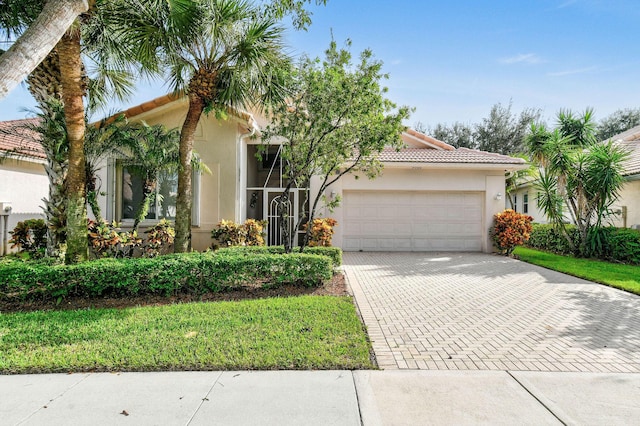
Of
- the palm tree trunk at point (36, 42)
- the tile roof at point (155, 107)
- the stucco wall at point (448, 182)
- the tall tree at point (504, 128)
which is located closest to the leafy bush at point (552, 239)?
the stucco wall at point (448, 182)

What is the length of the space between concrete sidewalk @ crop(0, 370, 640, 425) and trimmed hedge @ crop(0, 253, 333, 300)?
291 cm

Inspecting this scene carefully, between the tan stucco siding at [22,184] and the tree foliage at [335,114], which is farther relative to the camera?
the tan stucco siding at [22,184]

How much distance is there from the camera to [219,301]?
21.1ft

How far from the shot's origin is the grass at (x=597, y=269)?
8099 mm

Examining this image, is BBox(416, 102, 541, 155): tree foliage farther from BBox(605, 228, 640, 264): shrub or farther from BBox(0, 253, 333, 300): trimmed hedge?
BBox(0, 253, 333, 300): trimmed hedge

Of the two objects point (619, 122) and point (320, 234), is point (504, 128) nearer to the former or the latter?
point (619, 122)

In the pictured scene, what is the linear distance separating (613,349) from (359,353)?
3354 mm

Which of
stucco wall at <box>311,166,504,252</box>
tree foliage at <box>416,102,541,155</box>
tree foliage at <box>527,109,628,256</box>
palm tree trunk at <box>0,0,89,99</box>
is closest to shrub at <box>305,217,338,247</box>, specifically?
stucco wall at <box>311,166,504,252</box>

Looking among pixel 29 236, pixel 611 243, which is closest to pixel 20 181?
pixel 29 236

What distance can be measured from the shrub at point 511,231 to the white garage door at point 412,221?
3.04 feet

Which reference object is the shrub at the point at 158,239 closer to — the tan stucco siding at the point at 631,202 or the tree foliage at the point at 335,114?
the tree foliage at the point at 335,114

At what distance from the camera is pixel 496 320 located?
5.50 metres

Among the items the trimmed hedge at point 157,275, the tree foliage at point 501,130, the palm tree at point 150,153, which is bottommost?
the trimmed hedge at point 157,275

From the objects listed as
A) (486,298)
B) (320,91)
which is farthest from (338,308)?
(320,91)
